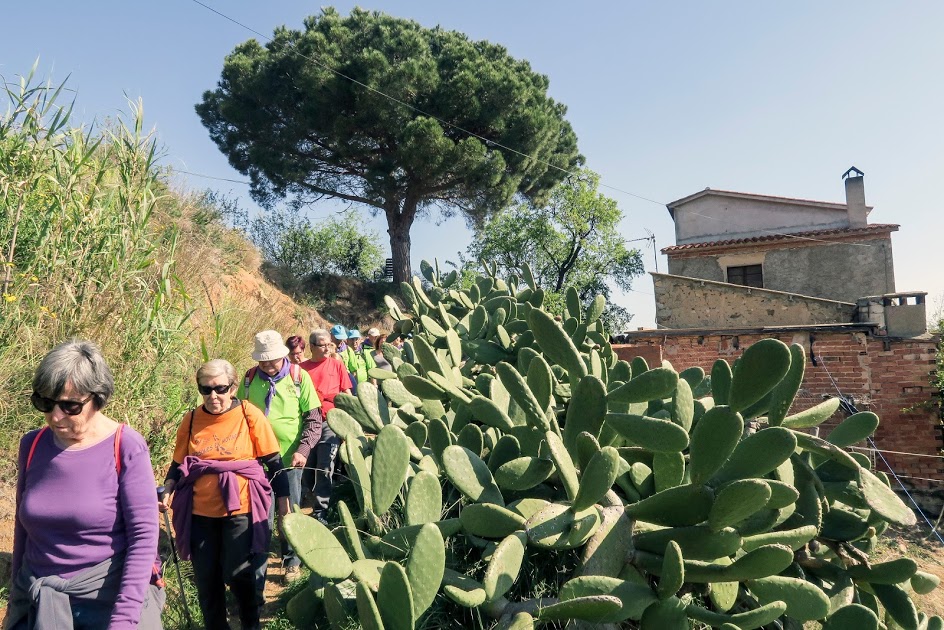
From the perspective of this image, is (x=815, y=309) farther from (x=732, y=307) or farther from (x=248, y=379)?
(x=248, y=379)

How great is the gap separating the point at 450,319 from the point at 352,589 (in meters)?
2.03

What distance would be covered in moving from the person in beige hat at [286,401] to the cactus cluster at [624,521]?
1907 millimetres

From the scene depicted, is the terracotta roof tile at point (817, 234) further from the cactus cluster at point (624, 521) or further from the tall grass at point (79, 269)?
the cactus cluster at point (624, 521)

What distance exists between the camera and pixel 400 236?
18.1 metres

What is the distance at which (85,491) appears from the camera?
1742mm

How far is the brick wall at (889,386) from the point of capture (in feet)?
26.0

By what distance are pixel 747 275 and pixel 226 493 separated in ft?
52.2

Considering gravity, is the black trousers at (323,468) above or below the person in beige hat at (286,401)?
below

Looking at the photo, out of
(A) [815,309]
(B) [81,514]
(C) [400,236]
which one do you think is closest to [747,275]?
(A) [815,309]

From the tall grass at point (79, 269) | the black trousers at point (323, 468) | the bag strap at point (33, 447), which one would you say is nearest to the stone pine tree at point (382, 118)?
Result: the tall grass at point (79, 269)

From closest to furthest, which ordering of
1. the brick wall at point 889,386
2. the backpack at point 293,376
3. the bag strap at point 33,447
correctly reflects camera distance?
the bag strap at point 33,447 < the backpack at point 293,376 < the brick wall at point 889,386

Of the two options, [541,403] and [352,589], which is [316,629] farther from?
[541,403]

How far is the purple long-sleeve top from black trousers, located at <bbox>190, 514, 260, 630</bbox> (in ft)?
3.46

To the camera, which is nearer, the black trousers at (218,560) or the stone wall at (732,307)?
the black trousers at (218,560)
